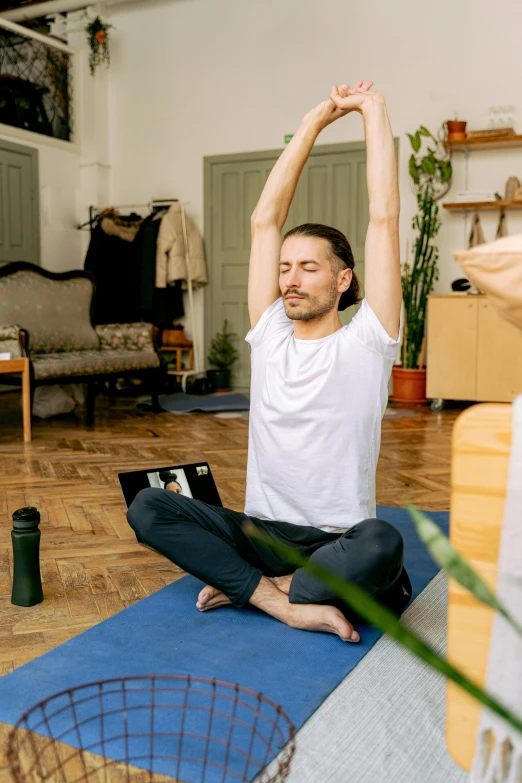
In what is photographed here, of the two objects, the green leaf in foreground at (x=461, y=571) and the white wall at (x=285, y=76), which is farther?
the white wall at (x=285, y=76)

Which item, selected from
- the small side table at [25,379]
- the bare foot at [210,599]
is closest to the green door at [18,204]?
the small side table at [25,379]

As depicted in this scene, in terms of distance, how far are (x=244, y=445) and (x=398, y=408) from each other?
1.93 meters

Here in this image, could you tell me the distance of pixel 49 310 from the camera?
17.7 ft

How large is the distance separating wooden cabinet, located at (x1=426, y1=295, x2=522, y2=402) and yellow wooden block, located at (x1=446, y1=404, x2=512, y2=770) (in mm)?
4616

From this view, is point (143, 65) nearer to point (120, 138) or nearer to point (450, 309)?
point (120, 138)

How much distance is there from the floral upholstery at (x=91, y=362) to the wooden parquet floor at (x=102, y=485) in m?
0.36

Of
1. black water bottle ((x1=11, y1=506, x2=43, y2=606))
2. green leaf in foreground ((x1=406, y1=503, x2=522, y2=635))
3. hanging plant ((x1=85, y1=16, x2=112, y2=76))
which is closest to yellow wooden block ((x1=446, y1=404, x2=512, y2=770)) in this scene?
green leaf in foreground ((x1=406, y1=503, x2=522, y2=635))

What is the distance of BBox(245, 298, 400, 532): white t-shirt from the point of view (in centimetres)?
187

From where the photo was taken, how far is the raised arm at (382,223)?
5.78 ft

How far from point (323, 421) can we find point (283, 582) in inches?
17.3

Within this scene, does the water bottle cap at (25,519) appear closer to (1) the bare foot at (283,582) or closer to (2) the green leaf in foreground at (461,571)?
(1) the bare foot at (283,582)

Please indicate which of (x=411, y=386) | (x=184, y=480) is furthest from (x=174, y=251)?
(x=184, y=480)

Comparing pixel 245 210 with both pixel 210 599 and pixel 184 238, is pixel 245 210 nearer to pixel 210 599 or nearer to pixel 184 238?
pixel 184 238

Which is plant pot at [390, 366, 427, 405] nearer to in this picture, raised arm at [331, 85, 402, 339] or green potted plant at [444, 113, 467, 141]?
green potted plant at [444, 113, 467, 141]
